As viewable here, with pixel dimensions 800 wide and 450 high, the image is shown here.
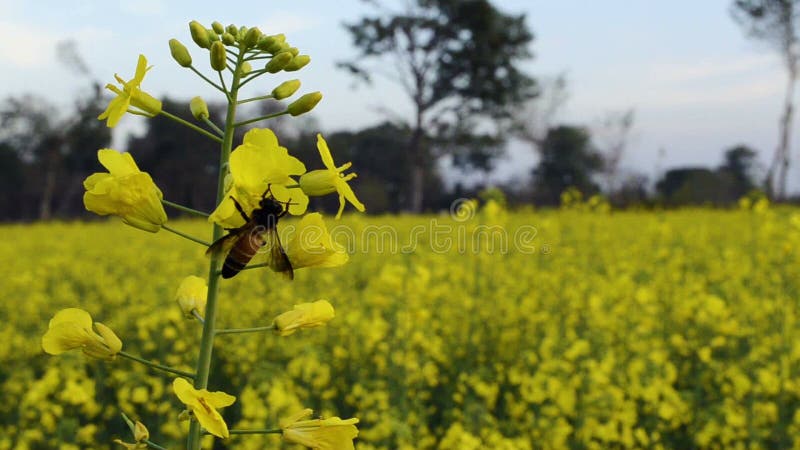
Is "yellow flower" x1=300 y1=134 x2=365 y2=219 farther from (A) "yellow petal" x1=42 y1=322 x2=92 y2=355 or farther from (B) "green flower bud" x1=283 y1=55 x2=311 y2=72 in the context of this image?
(A) "yellow petal" x1=42 y1=322 x2=92 y2=355

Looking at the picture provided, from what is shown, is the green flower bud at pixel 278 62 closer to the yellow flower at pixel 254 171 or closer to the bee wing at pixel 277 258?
the yellow flower at pixel 254 171

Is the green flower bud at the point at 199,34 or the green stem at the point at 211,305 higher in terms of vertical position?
the green flower bud at the point at 199,34

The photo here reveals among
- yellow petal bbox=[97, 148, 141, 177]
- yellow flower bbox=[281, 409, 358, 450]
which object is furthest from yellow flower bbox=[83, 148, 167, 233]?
yellow flower bbox=[281, 409, 358, 450]

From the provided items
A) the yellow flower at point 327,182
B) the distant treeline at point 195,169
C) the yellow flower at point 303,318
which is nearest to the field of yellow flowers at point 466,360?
the yellow flower at point 303,318

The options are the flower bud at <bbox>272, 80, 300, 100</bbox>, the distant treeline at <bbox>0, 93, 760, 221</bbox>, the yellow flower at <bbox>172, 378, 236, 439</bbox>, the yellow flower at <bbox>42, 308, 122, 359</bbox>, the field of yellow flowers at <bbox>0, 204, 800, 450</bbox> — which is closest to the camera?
the yellow flower at <bbox>172, 378, 236, 439</bbox>

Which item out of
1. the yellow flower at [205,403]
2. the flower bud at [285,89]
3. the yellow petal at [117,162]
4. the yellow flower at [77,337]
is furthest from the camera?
the flower bud at [285,89]

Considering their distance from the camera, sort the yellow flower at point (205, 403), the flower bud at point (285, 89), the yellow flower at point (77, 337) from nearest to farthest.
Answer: the yellow flower at point (205, 403) < the yellow flower at point (77, 337) < the flower bud at point (285, 89)

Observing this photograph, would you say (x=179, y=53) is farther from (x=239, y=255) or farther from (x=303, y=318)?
(x=303, y=318)
